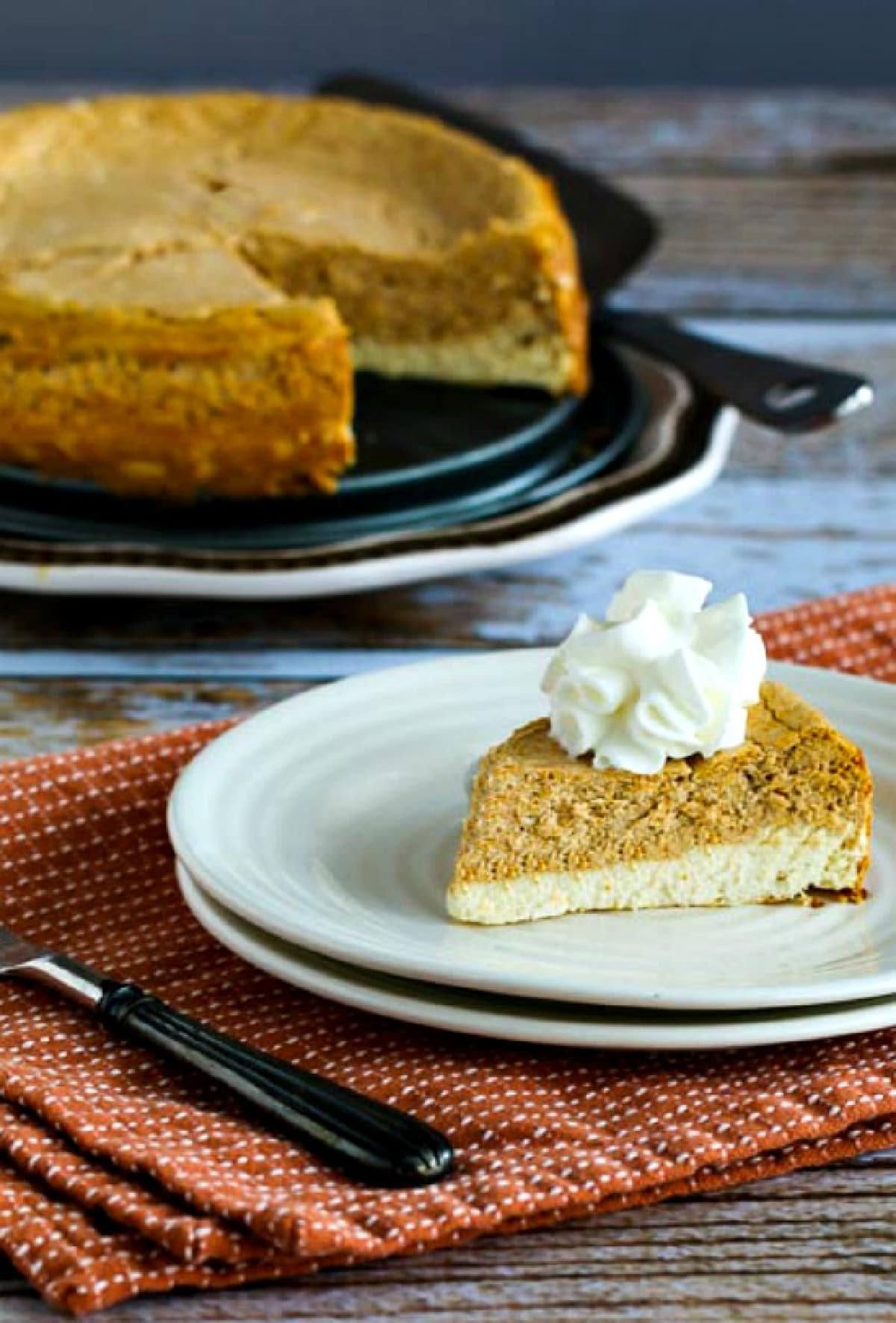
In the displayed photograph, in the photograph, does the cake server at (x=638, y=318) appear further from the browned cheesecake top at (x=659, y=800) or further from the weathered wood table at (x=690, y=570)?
the browned cheesecake top at (x=659, y=800)

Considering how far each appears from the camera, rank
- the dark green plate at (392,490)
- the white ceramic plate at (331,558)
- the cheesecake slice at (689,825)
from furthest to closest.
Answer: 1. the dark green plate at (392,490)
2. the white ceramic plate at (331,558)
3. the cheesecake slice at (689,825)

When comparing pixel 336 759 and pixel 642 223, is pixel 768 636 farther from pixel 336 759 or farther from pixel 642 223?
pixel 642 223

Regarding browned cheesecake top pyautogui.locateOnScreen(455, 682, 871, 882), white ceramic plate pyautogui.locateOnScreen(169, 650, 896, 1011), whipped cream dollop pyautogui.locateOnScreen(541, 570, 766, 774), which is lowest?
white ceramic plate pyautogui.locateOnScreen(169, 650, 896, 1011)

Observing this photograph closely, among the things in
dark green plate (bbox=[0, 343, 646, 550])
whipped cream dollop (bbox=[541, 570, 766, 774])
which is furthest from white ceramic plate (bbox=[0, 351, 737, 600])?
whipped cream dollop (bbox=[541, 570, 766, 774])

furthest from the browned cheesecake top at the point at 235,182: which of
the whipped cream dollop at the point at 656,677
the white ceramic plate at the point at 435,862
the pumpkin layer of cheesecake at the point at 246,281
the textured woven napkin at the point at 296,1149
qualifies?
the textured woven napkin at the point at 296,1149

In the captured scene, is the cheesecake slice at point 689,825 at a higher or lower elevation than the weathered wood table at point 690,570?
higher

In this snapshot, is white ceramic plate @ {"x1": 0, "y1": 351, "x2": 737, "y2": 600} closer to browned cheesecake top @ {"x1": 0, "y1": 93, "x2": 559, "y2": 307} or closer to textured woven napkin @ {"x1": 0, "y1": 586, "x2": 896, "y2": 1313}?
browned cheesecake top @ {"x1": 0, "y1": 93, "x2": 559, "y2": 307}

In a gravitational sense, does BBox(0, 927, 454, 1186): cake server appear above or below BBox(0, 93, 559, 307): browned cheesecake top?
below

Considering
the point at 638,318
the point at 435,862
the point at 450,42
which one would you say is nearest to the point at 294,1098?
the point at 435,862
